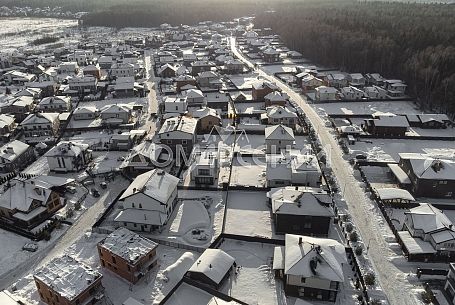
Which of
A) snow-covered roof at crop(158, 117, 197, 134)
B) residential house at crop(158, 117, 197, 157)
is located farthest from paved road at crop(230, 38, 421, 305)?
residential house at crop(158, 117, 197, 157)

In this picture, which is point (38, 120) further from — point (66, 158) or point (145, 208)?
point (145, 208)

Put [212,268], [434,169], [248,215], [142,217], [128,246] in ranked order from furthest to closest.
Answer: [434,169] → [248,215] → [142,217] → [128,246] → [212,268]

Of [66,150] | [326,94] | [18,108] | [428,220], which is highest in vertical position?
[66,150]

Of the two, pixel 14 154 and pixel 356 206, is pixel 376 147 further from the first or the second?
pixel 14 154

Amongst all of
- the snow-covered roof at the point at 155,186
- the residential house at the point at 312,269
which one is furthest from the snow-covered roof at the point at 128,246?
the residential house at the point at 312,269

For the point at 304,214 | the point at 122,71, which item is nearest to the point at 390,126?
the point at 304,214

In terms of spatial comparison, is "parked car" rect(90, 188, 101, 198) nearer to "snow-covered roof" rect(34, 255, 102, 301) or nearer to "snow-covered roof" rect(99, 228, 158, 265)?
"snow-covered roof" rect(99, 228, 158, 265)
